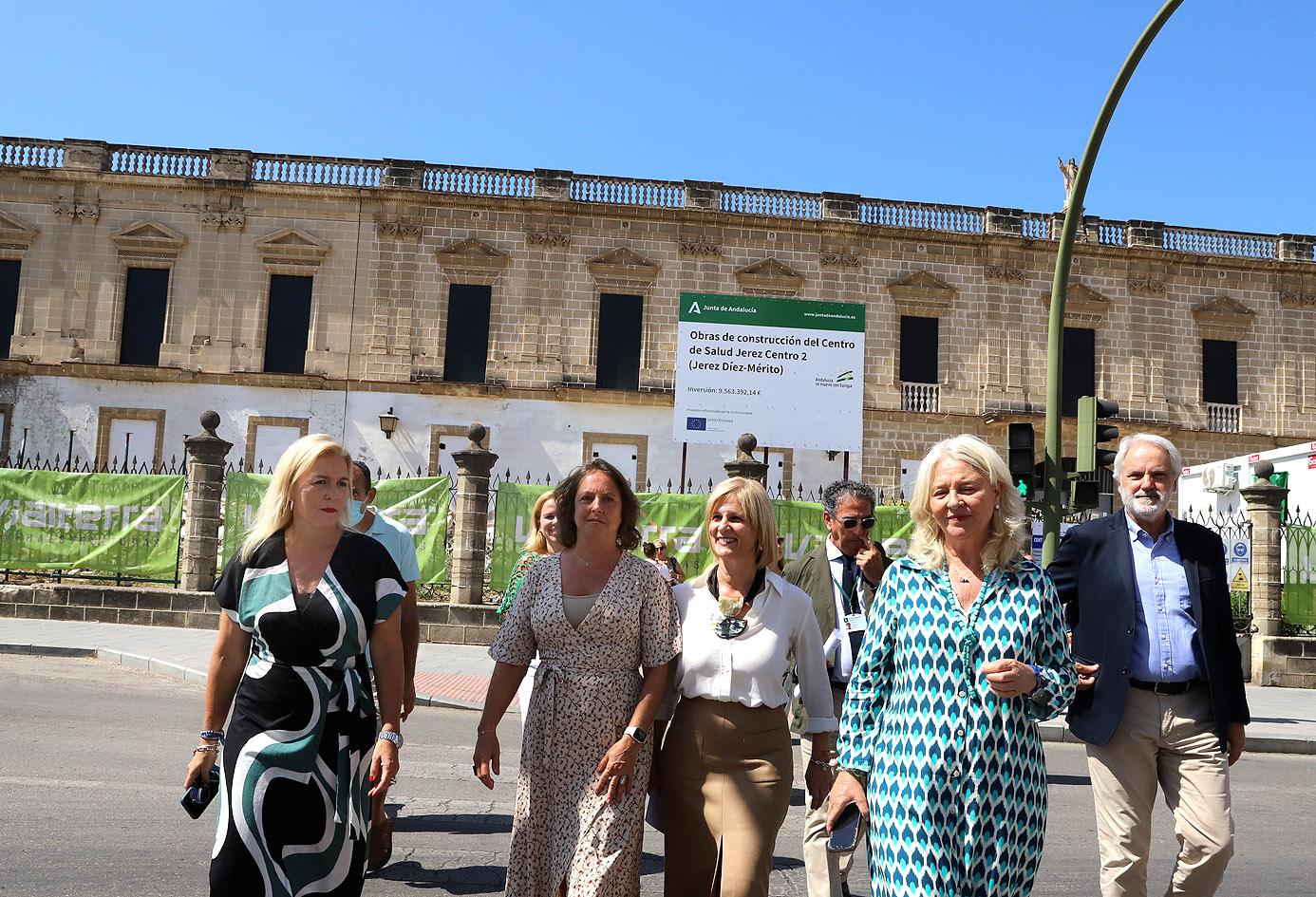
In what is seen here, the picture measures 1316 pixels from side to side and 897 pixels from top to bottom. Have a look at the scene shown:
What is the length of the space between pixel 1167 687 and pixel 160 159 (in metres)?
29.9

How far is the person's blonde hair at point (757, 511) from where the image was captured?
3809 mm

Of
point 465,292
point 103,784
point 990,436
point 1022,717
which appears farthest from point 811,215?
point 1022,717

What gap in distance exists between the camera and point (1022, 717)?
2.97 meters

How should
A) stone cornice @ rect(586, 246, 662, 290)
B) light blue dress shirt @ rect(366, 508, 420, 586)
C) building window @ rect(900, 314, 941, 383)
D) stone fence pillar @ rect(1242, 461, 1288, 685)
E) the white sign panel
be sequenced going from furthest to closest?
1. building window @ rect(900, 314, 941, 383)
2. stone cornice @ rect(586, 246, 662, 290)
3. the white sign panel
4. stone fence pillar @ rect(1242, 461, 1288, 685)
5. light blue dress shirt @ rect(366, 508, 420, 586)

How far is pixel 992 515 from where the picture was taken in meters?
3.16

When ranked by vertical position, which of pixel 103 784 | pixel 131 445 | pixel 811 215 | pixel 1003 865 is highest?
pixel 811 215

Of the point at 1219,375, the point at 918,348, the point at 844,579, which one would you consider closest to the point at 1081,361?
the point at 1219,375

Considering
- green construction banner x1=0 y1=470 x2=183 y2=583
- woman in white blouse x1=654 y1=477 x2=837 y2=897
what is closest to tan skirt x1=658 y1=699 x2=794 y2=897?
woman in white blouse x1=654 y1=477 x2=837 y2=897

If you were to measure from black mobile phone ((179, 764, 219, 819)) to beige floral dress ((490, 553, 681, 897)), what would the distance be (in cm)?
97

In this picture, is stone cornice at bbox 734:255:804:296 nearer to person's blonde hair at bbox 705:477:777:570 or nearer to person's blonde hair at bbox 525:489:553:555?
person's blonde hair at bbox 525:489:553:555

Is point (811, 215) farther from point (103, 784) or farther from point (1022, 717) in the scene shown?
point (1022, 717)

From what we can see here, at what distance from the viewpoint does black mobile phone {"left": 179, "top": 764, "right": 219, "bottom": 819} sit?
10.8 ft

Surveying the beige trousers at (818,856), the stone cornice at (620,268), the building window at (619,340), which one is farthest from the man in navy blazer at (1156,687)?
→ the stone cornice at (620,268)

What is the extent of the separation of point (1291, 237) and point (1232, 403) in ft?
17.0
